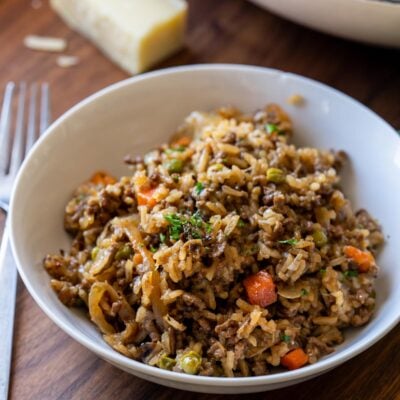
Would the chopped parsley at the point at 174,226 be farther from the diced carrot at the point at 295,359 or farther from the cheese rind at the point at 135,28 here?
the cheese rind at the point at 135,28

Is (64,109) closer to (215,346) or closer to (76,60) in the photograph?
(76,60)

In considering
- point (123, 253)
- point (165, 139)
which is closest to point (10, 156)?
point (165, 139)

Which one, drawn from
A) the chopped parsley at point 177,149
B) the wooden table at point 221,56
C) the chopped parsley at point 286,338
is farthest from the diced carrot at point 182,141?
the chopped parsley at point 286,338

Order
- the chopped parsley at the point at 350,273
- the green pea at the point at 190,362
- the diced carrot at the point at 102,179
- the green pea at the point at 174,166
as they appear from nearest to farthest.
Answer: the green pea at the point at 190,362, the chopped parsley at the point at 350,273, the green pea at the point at 174,166, the diced carrot at the point at 102,179

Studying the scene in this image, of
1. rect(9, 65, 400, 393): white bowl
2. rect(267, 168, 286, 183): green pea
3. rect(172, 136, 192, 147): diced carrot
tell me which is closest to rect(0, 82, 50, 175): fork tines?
rect(9, 65, 400, 393): white bowl

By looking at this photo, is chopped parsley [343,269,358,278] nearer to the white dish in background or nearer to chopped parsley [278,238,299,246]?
chopped parsley [278,238,299,246]

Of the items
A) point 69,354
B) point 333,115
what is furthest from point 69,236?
point 333,115
